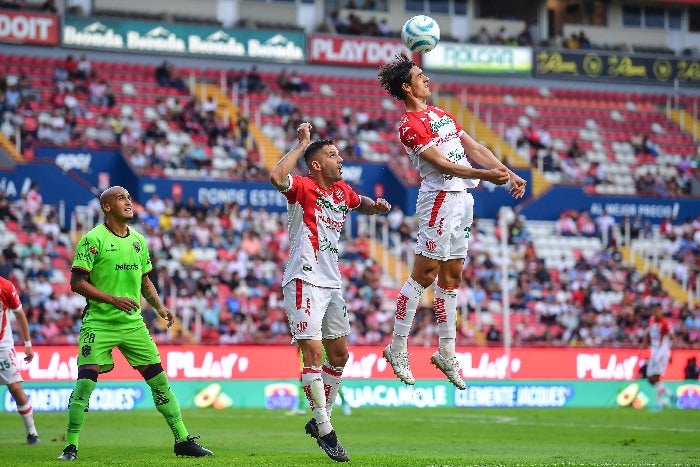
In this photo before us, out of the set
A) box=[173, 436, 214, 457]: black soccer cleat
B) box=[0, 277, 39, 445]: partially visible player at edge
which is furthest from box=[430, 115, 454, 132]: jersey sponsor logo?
box=[0, 277, 39, 445]: partially visible player at edge

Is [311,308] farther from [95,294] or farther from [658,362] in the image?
[658,362]

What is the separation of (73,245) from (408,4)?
2405cm

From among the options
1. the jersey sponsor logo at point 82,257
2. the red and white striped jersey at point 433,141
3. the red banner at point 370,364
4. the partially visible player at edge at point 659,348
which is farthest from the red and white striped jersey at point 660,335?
the jersey sponsor logo at point 82,257

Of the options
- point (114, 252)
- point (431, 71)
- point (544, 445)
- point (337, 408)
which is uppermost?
point (431, 71)

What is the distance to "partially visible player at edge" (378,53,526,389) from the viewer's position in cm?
1305

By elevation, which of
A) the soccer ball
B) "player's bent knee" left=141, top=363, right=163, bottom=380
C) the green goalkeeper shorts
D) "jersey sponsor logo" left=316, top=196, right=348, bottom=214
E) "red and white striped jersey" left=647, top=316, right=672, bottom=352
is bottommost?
"red and white striped jersey" left=647, top=316, right=672, bottom=352

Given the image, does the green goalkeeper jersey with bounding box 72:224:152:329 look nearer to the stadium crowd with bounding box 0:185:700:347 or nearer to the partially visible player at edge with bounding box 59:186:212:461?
the partially visible player at edge with bounding box 59:186:212:461

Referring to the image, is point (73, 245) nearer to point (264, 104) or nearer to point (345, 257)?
point (345, 257)

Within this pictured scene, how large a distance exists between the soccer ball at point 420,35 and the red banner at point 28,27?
32098 mm

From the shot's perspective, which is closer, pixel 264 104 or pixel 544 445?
pixel 544 445

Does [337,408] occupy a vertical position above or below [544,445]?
below

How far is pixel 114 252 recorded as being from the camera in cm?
1345

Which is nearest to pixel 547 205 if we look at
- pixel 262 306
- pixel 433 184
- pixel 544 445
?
pixel 262 306

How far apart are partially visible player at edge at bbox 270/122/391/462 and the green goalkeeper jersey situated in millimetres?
1795
